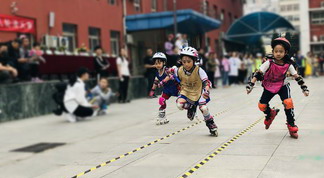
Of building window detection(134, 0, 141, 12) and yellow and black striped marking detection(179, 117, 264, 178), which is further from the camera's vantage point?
building window detection(134, 0, 141, 12)

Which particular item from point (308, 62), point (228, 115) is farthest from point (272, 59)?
point (308, 62)

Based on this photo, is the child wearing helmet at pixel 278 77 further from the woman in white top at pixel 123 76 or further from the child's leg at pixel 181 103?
the woman in white top at pixel 123 76

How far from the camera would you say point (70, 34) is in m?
20.4

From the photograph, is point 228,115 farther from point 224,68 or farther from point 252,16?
point 252,16

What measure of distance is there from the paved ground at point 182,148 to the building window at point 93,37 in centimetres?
1221

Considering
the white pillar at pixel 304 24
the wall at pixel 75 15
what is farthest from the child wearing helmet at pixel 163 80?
the white pillar at pixel 304 24

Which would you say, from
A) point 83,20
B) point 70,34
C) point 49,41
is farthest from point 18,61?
point 83,20

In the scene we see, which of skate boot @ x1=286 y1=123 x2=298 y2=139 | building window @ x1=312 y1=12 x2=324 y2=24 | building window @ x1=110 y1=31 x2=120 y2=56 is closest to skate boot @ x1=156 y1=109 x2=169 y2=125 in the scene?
skate boot @ x1=286 y1=123 x2=298 y2=139

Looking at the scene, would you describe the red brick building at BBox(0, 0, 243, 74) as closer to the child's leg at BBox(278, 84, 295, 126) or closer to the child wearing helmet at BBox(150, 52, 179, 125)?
the child's leg at BBox(278, 84, 295, 126)

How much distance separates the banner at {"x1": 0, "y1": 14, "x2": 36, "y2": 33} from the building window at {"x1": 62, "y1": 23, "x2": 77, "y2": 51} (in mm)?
2285

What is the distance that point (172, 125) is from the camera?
803 cm

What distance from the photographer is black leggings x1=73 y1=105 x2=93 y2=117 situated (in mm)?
11726

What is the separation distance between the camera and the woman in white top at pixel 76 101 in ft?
38.5

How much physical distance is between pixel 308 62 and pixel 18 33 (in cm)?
2020
